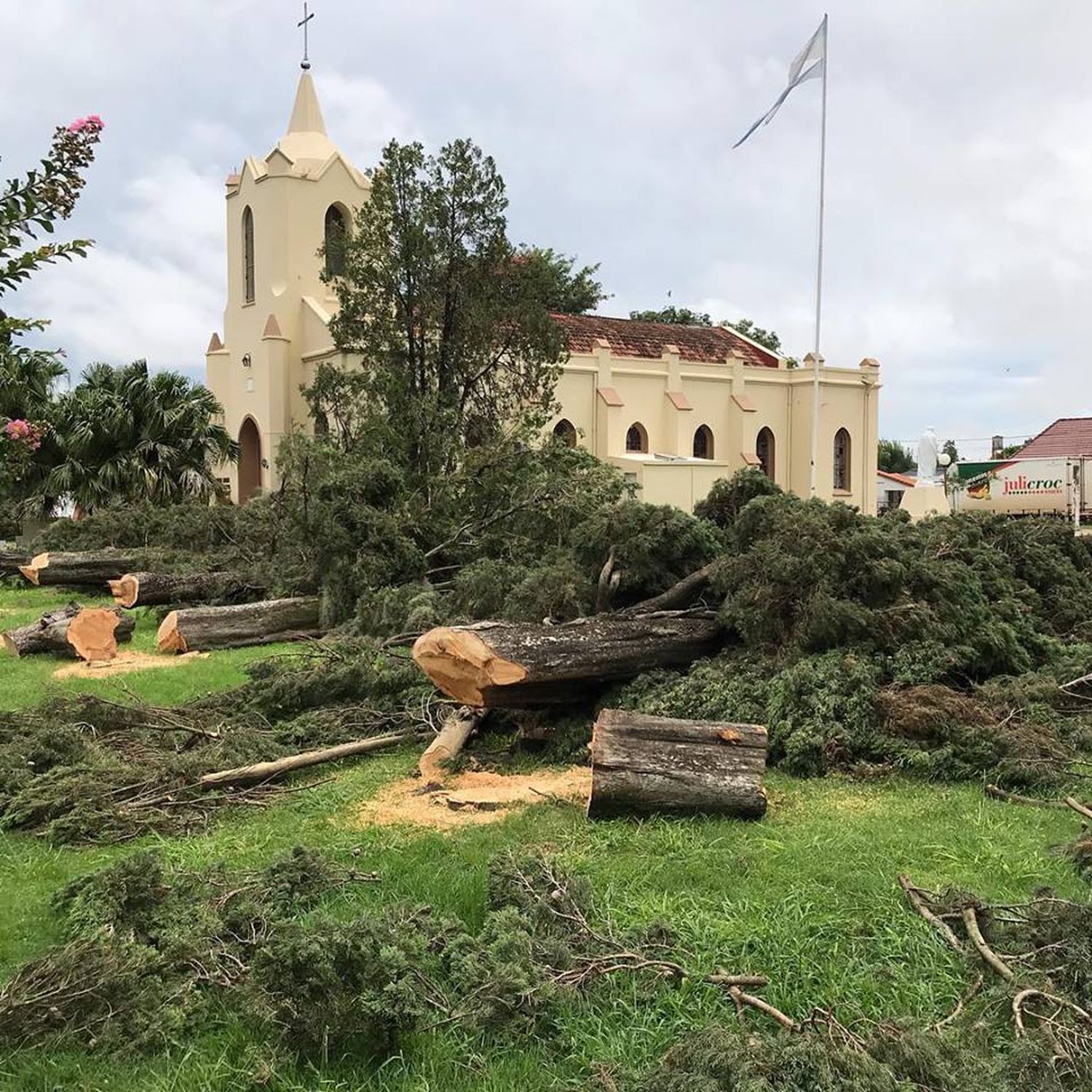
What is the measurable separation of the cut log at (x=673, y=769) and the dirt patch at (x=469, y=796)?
0.44m

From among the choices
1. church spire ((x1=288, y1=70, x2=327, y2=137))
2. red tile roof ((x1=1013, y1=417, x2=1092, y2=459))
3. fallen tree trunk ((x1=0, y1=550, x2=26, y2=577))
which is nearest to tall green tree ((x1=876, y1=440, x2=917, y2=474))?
red tile roof ((x1=1013, y1=417, x2=1092, y2=459))

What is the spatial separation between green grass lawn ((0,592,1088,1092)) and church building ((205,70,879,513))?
19756mm

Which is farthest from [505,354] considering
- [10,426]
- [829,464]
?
[829,464]

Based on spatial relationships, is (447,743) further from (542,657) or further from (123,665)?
(123,665)

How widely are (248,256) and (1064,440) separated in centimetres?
3361

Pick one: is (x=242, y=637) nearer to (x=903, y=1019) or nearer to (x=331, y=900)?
(x=331, y=900)

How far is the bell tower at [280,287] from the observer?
28.5 meters

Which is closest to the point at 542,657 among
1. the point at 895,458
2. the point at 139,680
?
the point at 139,680

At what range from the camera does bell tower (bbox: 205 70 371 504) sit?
28.5m

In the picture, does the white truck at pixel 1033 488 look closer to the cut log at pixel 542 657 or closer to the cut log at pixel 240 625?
the cut log at pixel 240 625

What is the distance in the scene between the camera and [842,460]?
1455 inches

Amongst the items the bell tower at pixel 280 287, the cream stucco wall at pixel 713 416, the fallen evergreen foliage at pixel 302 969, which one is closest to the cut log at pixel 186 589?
the fallen evergreen foliage at pixel 302 969

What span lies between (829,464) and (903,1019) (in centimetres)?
3410

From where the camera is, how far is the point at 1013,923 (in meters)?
3.84
